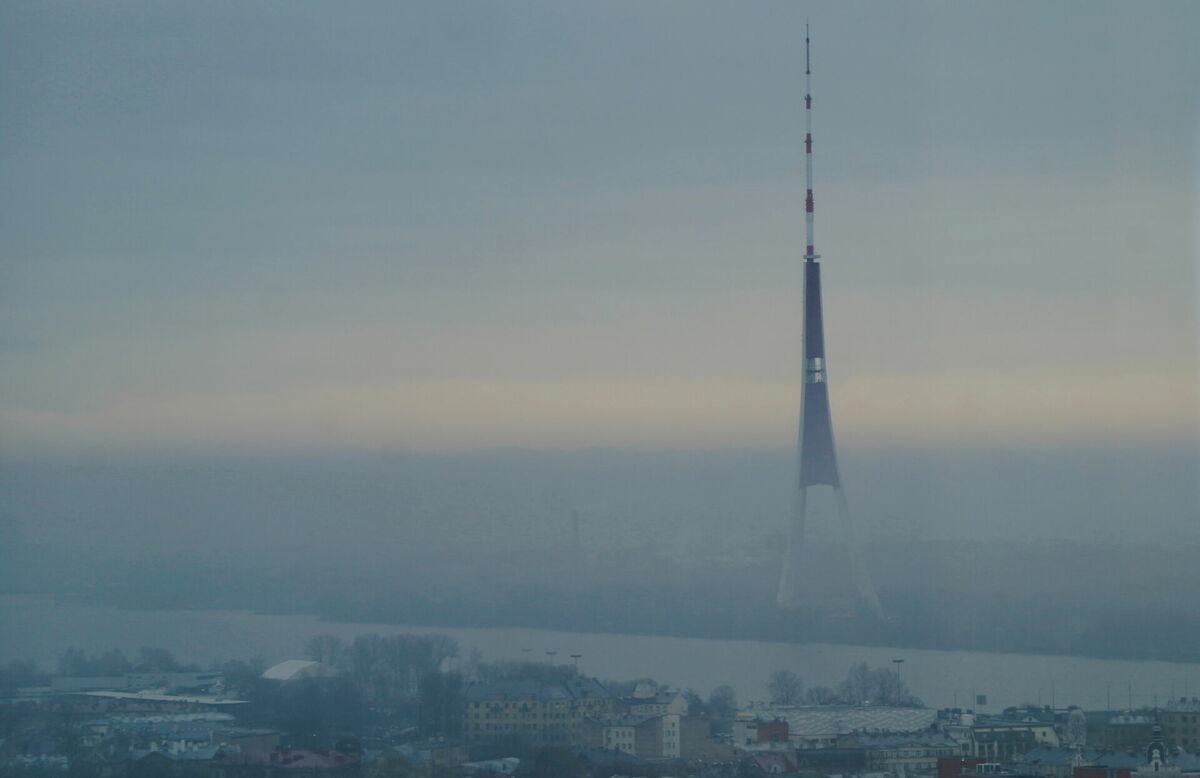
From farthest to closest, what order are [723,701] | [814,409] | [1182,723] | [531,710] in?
Answer: [814,409]
[723,701]
[531,710]
[1182,723]

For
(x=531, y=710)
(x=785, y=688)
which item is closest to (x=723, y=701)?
(x=785, y=688)

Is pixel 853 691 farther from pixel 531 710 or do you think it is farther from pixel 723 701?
pixel 531 710

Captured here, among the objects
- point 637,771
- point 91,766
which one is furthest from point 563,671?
point 91,766

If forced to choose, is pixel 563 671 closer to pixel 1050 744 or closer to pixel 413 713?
pixel 413 713

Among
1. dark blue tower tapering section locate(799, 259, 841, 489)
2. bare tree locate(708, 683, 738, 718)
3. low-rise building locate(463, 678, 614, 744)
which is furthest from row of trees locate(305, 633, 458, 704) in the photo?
dark blue tower tapering section locate(799, 259, 841, 489)

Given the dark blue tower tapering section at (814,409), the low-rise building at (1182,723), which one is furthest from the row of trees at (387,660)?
the low-rise building at (1182,723)

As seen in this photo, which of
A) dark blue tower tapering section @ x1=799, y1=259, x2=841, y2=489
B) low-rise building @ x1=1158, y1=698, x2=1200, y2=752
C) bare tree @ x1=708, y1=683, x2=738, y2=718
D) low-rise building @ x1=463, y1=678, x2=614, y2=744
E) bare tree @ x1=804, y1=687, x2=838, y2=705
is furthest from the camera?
dark blue tower tapering section @ x1=799, y1=259, x2=841, y2=489

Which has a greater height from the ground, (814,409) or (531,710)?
(814,409)

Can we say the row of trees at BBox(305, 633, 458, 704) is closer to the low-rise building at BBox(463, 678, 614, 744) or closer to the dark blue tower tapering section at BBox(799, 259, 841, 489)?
the low-rise building at BBox(463, 678, 614, 744)

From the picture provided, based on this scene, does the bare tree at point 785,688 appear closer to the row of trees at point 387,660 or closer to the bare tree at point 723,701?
the bare tree at point 723,701
